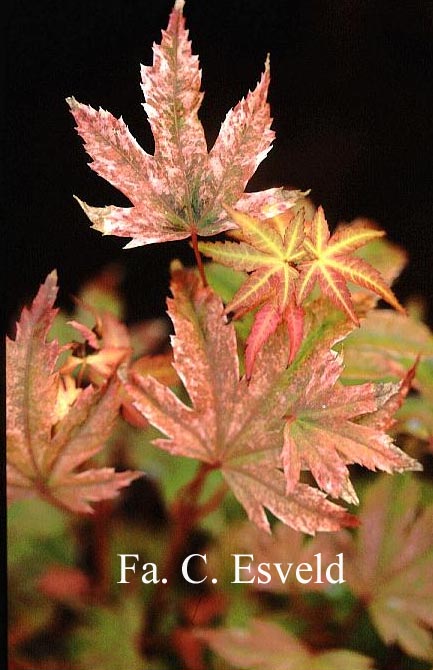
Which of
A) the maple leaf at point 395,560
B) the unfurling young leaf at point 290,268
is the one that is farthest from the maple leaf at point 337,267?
the maple leaf at point 395,560

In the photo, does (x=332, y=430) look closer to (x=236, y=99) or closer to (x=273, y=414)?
(x=273, y=414)

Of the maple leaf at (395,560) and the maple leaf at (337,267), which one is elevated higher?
the maple leaf at (337,267)

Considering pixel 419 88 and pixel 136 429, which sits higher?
pixel 419 88

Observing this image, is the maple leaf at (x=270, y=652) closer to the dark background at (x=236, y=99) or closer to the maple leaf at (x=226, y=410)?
the maple leaf at (x=226, y=410)

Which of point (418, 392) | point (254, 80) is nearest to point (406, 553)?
point (418, 392)

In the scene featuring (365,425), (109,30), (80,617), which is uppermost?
(109,30)

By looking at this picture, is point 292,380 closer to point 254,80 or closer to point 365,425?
point 365,425

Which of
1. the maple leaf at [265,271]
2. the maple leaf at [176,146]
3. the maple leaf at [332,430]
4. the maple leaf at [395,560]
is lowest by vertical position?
the maple leaf at [395,560]
